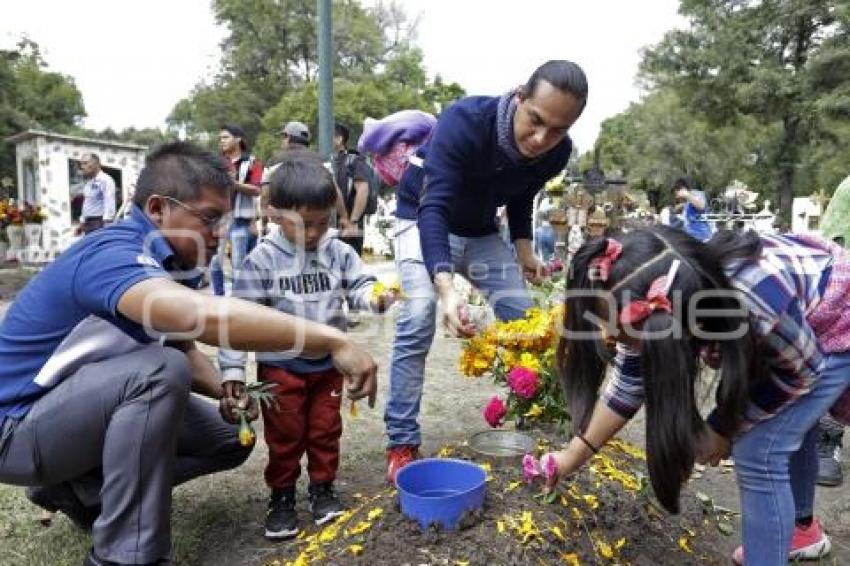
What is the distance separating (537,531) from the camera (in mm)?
2270

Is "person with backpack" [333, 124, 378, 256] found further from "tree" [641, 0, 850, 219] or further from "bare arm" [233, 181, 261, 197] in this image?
"tree" [641, 0, 850, 219]

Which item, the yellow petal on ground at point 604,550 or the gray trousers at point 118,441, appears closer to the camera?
the gray trousers at point 118,441

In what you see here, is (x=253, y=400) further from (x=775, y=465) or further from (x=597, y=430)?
(x=775, y=465)

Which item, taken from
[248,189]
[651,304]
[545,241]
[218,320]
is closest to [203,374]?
[218,320]

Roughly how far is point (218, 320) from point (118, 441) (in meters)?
0.56

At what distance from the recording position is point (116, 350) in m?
2.35

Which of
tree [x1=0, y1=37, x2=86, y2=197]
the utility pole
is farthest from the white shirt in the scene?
tree [x1=0, y1=37, x2=86, y2=197]

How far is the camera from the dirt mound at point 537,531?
86.4 inches

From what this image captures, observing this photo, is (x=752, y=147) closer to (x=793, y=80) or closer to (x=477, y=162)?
(x=793, y=80)

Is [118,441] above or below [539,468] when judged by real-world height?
above

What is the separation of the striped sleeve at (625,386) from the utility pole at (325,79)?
4.40 m

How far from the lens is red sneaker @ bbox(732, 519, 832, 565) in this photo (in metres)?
2.61

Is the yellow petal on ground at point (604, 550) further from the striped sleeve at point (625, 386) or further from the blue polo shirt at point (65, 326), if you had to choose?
the blue polo shirt at point (65, 326)


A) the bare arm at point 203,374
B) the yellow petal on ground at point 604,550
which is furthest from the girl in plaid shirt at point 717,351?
the bare arm at point 203,374
